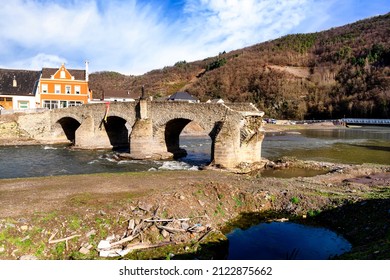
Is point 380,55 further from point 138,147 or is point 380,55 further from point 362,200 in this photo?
point 362,200

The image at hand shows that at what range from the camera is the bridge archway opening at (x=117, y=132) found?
38750 millimetres

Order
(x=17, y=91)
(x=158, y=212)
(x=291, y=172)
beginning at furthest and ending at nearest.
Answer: (x=17, y=91) < (x=291, y=172) < (x=158, y=212)

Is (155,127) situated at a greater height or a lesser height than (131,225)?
greater

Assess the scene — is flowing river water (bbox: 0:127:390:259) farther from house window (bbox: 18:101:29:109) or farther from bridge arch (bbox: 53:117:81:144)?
house window (bbox: 18:101:29:109)

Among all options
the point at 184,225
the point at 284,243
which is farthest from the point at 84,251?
the point at 284,243

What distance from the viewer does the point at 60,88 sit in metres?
49.1

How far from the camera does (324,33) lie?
190m

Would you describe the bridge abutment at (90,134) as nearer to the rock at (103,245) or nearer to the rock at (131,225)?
the rock at (131,225)

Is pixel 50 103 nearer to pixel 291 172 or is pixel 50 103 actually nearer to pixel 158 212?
pixel 291 172

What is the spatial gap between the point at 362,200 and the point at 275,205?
11.1 feet

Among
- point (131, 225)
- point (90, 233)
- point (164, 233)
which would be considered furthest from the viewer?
point (131, 225)

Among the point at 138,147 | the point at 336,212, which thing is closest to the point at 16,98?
the point at 138,147

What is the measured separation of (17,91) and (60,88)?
6529 millimetres

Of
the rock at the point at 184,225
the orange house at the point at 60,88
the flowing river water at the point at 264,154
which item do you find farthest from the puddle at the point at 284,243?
the orange house at the point at 60,88
